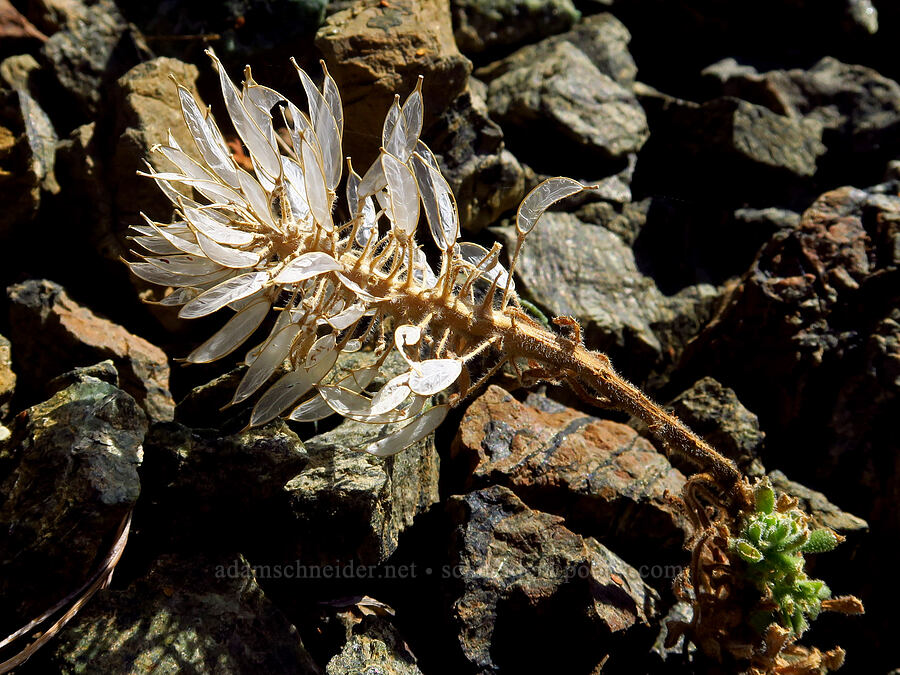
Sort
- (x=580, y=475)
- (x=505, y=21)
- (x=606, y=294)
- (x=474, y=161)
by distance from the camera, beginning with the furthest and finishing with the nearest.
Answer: (x=505, y=21) → (x=606, y=294) → (x=474, y=161) → (x=580, y=475)

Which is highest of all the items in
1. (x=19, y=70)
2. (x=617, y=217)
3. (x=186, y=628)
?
(x=19, y=70)

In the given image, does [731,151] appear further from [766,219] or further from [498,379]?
[498,379]

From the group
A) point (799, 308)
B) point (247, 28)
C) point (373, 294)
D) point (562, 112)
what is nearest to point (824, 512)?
point (799, 308)

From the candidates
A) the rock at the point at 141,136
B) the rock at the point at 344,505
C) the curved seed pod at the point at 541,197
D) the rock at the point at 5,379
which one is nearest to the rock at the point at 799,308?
the curved seed pod at the point at 541,197

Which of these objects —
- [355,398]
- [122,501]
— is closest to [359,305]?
[355,398]

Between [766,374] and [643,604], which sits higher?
[766,374]

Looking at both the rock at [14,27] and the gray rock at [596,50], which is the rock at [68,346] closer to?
the rock at [14,27]

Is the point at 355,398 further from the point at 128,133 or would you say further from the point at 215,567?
the point at 128,133
